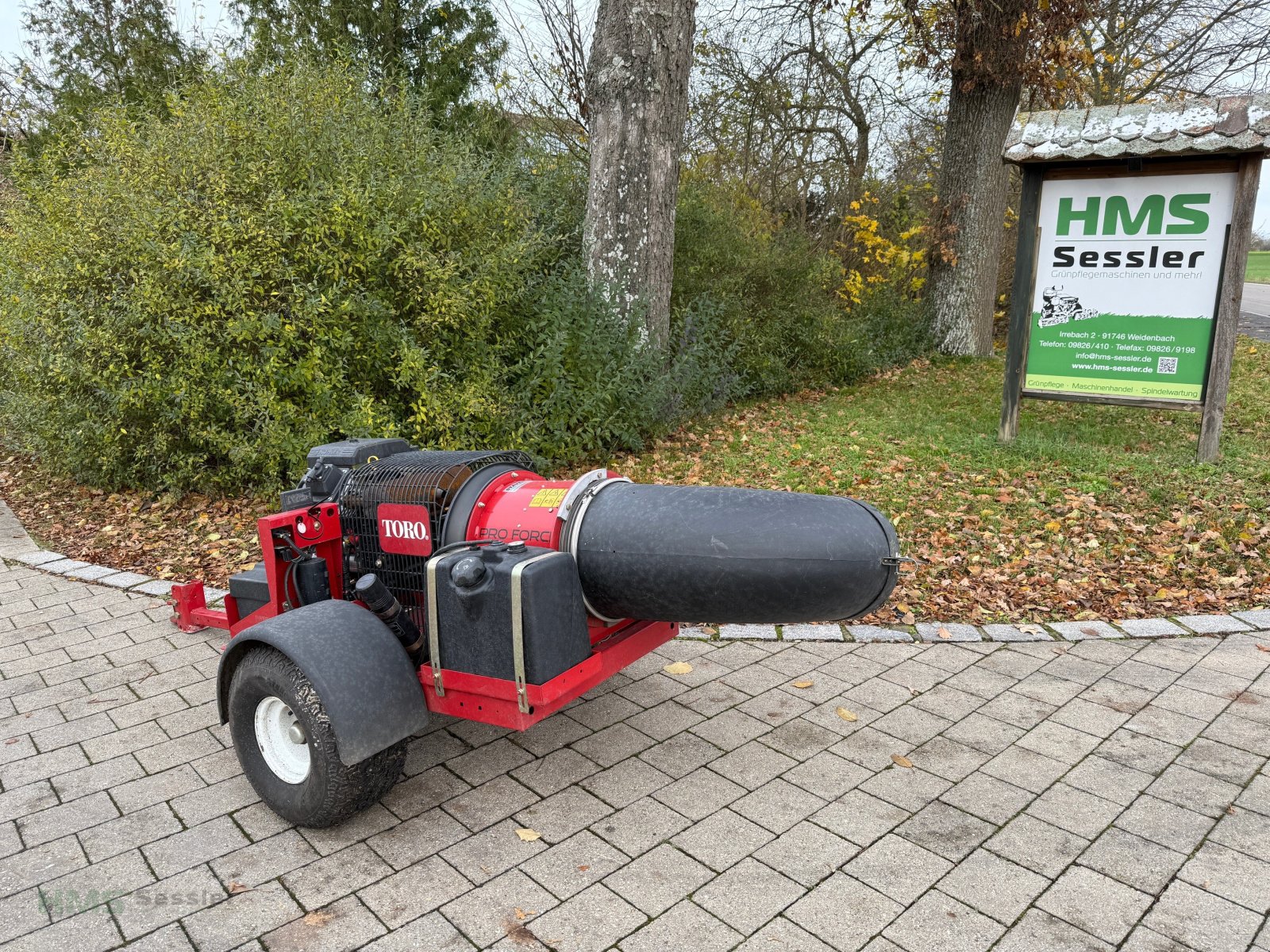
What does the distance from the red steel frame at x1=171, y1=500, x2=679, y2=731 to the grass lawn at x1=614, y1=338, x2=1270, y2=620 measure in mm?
2203

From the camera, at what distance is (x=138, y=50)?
1184cm

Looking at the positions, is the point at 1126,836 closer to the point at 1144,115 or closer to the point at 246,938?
the point at 246,938

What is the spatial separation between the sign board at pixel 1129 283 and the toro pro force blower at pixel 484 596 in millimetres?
5228

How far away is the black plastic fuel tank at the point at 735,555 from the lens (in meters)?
2.61

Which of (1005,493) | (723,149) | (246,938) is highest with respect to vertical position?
(723,149)

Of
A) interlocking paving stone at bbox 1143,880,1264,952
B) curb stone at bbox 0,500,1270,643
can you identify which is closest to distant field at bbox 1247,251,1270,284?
curb stone at bbox 0,500,1270,643

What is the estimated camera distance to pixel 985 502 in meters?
6.08

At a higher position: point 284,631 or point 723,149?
Answer: point 723,149

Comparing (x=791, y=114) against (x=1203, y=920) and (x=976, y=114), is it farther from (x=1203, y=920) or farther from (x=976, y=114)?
(x=1203, y=920)

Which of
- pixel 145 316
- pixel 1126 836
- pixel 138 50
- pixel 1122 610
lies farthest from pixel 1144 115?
pixel 138 50

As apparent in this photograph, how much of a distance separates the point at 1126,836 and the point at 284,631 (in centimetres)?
273

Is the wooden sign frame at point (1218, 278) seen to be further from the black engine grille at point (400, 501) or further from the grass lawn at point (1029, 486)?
the black engine grille at point (400, 501)

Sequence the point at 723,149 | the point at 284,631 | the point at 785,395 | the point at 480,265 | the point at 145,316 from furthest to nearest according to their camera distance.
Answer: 1. the point at 723,149
2. the point at 785,395
3. the point at 480,265
4. the point at 145,316
5. the point at 284,631

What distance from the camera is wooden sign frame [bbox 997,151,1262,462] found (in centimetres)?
Result: 640
